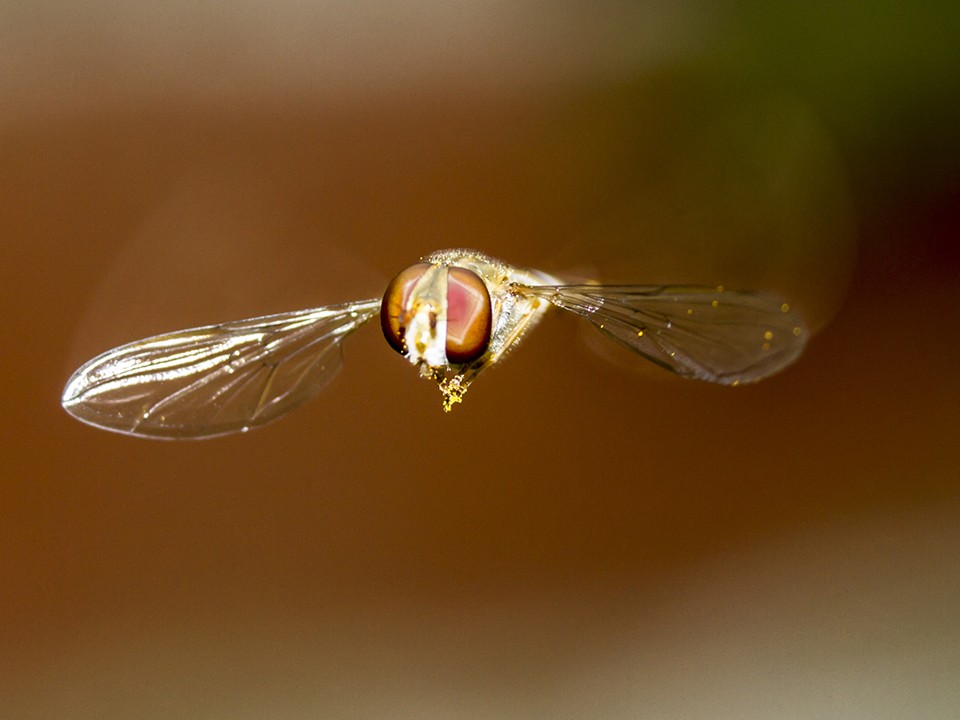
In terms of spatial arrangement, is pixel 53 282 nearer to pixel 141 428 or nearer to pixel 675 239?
pixel 141 428

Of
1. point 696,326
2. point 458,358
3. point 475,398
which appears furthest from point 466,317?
point 475,398

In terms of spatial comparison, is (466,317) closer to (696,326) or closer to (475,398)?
(696,326)

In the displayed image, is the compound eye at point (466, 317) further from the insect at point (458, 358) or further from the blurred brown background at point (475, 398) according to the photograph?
the blurred brown background at point (475, 398)

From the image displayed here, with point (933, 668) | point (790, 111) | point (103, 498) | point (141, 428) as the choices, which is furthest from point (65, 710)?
point (790, 111)

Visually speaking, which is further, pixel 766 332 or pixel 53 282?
pixel 53 282

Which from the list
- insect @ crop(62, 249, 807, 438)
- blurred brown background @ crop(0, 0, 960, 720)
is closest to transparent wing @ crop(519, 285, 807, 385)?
insect @ crop(62, 249, 807, 438)

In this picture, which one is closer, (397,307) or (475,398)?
(397,307)

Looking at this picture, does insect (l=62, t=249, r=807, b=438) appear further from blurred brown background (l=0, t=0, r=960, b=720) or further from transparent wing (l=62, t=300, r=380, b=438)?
blurred brown background (l=0, t=0, r=960, b=720)
